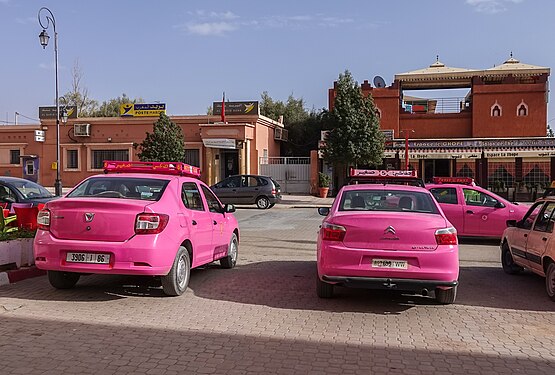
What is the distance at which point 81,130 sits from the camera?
37.3 m

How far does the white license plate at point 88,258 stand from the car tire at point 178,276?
0.78 meters

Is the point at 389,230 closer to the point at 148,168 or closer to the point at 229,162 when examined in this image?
the point at 148,168

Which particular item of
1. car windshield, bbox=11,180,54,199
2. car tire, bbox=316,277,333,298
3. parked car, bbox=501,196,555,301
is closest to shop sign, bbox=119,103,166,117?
car windshield, bbox=11,180,54,199

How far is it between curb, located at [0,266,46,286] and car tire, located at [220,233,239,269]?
2.90m

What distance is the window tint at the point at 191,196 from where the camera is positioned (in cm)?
782

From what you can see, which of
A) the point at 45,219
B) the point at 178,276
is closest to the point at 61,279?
the point at 45,219

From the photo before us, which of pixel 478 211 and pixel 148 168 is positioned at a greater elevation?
pixel 148 168

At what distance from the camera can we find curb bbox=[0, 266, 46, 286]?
7.99 m

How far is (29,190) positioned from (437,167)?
26.3m

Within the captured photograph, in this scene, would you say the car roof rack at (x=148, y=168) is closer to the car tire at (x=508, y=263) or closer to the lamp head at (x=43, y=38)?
the car tire at (x=508, y=263)

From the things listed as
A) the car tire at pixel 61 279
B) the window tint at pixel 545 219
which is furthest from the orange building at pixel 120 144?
the window tint at pixel 545 219

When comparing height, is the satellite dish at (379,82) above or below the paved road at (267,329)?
above

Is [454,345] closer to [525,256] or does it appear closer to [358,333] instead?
[358,333]

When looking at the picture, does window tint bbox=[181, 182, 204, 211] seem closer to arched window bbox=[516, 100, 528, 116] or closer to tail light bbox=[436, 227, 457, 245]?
tail light bbox=[436, 227, 457, 245]
